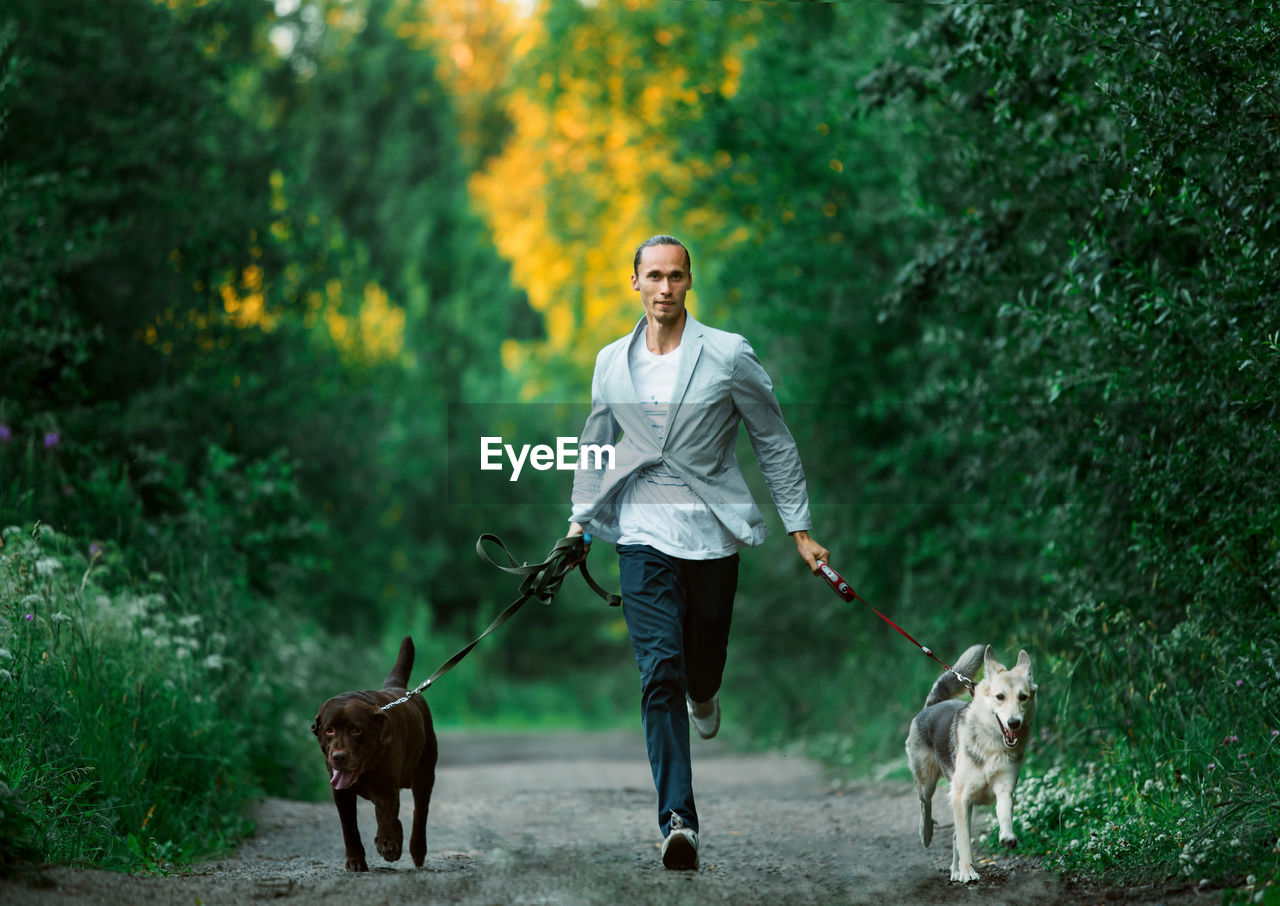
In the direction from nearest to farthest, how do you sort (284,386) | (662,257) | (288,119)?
1. (662,257)
2. (284,386)
3. (288,119)

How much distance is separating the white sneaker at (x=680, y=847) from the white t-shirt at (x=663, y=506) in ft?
4.03

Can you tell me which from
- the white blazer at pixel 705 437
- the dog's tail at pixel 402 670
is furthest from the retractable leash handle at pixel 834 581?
the dog's tail at pixel 402 670

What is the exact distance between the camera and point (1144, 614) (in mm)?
8305

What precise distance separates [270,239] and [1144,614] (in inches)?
378

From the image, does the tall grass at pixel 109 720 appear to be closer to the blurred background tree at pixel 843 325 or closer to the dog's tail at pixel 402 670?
the blurred background tree at pixel 843 325

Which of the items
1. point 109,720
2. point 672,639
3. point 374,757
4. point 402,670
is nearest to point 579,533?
point 672,639

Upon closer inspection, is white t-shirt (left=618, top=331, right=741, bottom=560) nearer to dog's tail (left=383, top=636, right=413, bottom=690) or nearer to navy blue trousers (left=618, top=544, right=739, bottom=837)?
navy blue trousers (left=618, top=544, right=739, bottom=837)

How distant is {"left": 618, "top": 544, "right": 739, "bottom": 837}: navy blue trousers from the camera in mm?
5895

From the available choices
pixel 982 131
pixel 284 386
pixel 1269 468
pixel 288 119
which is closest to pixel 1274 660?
pixel 1269 468

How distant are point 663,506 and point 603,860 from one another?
1823 mm

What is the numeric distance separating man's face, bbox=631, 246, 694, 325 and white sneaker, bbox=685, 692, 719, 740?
1.97 m

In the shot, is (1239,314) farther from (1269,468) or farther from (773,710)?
(773,710)

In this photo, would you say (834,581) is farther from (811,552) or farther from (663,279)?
Result: (663,279)

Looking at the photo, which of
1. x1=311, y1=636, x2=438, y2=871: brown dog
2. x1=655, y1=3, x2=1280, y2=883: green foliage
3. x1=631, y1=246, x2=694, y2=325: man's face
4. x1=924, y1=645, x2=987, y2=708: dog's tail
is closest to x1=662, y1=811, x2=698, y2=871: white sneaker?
x1=311, y1=636, x2=438, y2=871: brown dog
